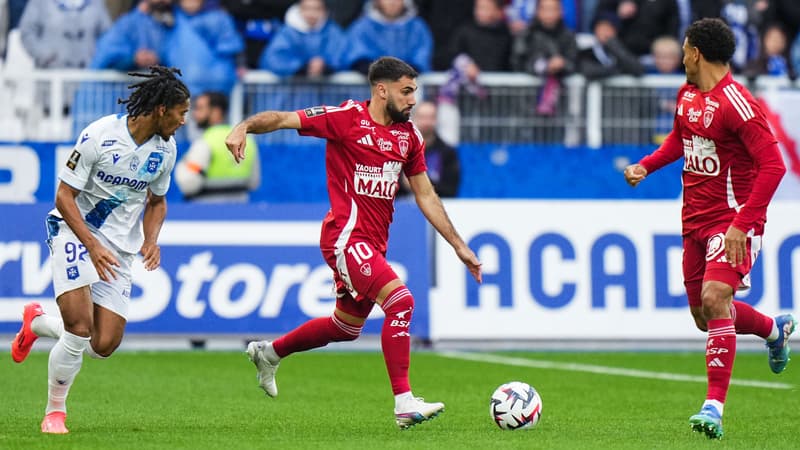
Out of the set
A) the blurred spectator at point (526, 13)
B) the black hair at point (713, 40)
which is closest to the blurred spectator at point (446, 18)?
the blurred spectator at point (526, 13)

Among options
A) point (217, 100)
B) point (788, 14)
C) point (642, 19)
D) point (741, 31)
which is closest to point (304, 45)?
point (217, 100)

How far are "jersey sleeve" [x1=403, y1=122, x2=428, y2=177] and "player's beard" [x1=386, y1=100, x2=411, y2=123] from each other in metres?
0.13

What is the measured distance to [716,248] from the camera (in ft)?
31.3

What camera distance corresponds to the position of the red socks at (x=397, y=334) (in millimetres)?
9500

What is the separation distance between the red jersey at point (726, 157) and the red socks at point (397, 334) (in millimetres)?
1947

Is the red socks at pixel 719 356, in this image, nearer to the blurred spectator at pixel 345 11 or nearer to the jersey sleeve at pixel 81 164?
the jersey sleeve at pixel 81 164

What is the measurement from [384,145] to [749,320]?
110 inches

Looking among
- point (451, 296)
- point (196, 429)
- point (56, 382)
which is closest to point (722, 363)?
point (196, 429)

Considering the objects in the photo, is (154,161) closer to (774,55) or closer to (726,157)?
(726,157)

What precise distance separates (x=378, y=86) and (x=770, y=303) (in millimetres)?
7945

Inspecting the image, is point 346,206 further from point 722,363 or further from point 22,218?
point 22,218

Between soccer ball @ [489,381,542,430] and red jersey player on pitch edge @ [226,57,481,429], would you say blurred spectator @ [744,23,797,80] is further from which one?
soccer ball @ [489,381,542,430]

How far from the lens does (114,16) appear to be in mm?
19797

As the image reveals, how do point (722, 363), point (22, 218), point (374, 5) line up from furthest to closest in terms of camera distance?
point (374, 5) < point (22, 218) < point (722, 363)
